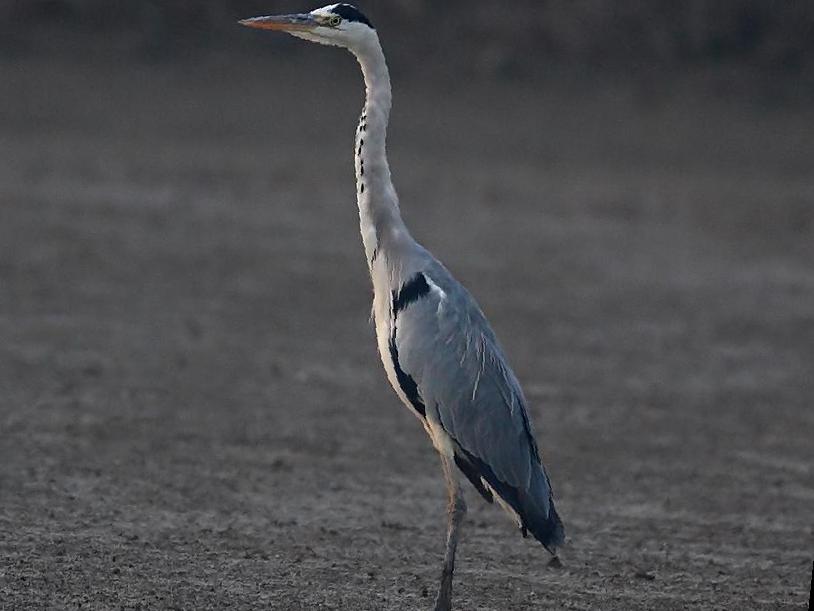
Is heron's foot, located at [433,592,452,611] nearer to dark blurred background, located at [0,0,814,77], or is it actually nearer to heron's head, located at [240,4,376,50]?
heron's head, located at [240,4,376,50]

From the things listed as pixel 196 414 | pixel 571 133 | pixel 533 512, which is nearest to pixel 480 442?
pixel 533 512

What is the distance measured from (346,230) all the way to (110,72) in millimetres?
6349

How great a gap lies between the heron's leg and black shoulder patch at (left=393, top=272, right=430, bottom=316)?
0.59 m

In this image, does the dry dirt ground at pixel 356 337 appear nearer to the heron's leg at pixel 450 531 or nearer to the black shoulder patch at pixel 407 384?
the heron's leg at pixel 450 531

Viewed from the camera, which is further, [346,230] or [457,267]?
[346,230]

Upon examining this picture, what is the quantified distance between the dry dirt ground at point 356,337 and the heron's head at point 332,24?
6.60 feet

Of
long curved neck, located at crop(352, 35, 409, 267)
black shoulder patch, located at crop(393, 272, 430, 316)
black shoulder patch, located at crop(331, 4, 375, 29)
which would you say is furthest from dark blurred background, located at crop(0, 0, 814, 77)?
black shoulder patch, located at crop(393, 272, 430, 316)

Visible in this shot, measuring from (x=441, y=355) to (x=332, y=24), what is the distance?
135 centimetres

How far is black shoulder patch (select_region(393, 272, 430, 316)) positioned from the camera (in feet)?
20.1

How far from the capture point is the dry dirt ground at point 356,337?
652cm

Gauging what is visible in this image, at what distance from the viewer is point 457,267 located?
13047mm

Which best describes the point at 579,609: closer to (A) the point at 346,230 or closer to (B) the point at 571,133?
(A) the point at 346,230

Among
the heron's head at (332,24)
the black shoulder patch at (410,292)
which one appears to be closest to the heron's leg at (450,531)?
the black shoulder patch at (410,292)

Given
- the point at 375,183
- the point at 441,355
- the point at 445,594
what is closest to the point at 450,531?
the point at 445,594
